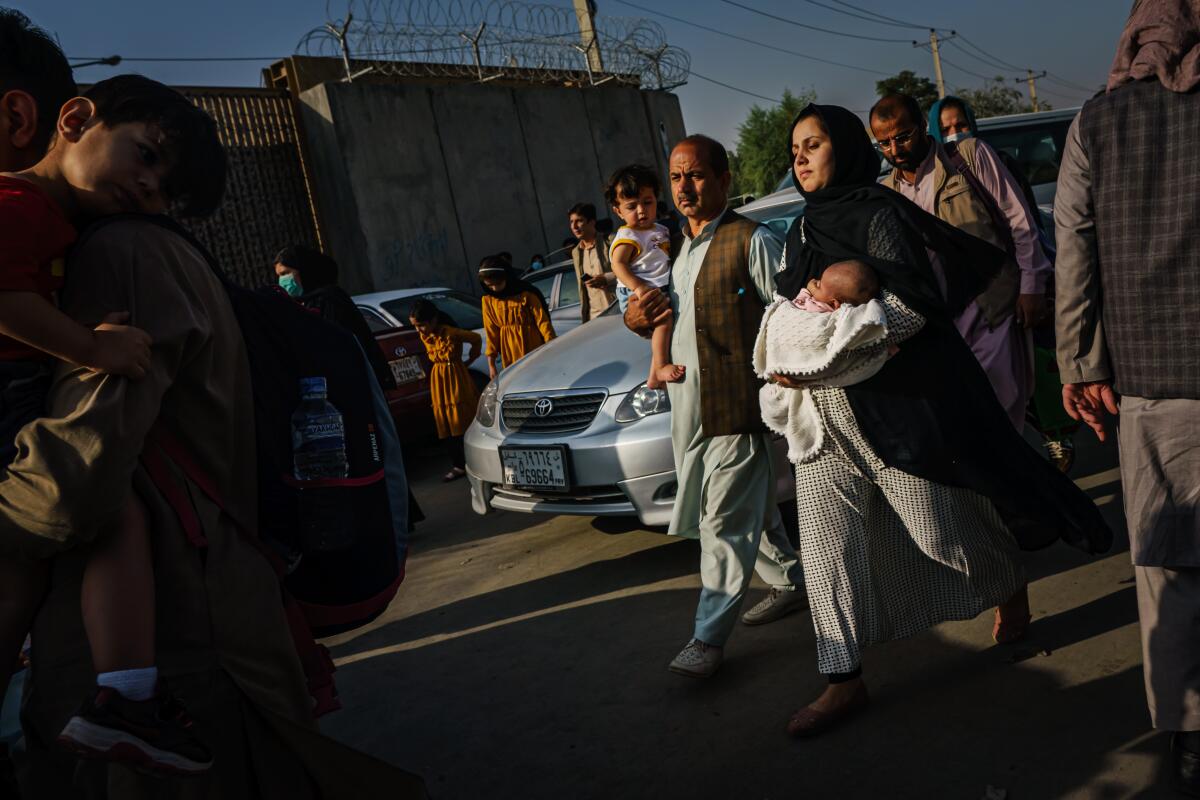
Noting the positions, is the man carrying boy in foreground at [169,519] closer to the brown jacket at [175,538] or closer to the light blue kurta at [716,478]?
the brown jacket at [175,538]

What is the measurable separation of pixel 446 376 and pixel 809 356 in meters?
4.84

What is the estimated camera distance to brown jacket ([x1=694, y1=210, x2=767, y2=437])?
11.6 feet

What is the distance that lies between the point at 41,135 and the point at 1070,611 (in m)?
3.55

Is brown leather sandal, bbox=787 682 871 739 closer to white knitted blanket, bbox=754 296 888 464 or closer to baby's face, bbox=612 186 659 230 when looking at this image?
white knitted blanket, bbox=754 296 888 464

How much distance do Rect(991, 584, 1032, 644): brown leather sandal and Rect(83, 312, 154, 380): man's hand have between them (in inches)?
114

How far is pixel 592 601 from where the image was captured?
456 centimetres

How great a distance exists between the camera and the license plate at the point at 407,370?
8227 millimetres

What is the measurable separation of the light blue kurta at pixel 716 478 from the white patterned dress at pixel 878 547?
0.46 metres

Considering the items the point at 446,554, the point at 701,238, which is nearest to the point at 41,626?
the point at 701,238

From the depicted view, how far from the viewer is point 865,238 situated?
3.04m

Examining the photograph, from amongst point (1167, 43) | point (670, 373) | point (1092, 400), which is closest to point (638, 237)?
point (670, 373)

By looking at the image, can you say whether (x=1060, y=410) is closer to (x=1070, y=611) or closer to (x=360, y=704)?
(x=1070, y=611)

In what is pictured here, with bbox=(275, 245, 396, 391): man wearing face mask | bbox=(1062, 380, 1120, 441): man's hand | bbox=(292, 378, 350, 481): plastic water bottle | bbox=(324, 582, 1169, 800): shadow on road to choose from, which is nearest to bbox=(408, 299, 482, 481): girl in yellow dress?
bbox=(275, 245, 396, 391): man wearing face mask

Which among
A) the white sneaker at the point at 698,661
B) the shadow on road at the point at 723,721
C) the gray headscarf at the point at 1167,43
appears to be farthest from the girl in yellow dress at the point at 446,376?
the gray headscarf at the point at 1167,43
